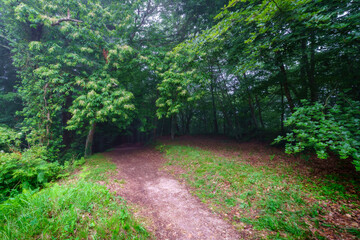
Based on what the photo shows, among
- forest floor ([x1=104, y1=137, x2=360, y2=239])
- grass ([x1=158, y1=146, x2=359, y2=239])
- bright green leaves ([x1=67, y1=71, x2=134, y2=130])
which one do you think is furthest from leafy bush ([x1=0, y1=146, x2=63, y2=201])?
grass ([x1=158, y1=146, x2=359, y2=239])

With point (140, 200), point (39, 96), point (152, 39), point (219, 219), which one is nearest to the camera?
point (219, 219)

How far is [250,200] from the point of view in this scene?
145 inches

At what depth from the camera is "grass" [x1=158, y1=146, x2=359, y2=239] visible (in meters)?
2.80

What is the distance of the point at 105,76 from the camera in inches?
322

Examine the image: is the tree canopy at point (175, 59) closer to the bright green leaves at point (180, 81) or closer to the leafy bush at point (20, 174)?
the bright green leaves at point (180, 81)

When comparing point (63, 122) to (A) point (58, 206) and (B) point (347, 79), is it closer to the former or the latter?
(A) point (58, 206)

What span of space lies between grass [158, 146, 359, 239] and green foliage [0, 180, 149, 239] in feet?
7.59

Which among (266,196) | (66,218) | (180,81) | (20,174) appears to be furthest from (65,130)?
(266,196)

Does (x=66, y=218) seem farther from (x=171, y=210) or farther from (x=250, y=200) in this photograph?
(x=250, y=200)

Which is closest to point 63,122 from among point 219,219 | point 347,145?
point 219,219

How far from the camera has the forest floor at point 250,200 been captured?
277 centimetres

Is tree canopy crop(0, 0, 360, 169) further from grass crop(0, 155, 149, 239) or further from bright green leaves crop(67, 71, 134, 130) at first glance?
grass crop(0, 155, 149, 239)

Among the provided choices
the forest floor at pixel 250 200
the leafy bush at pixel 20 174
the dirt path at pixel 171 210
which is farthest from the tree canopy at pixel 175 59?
the dirt path at pixel 171 210

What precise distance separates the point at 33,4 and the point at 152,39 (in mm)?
6665
